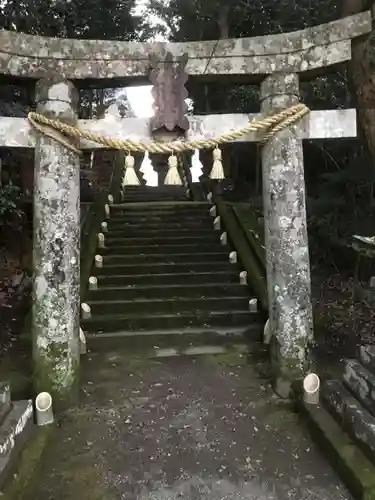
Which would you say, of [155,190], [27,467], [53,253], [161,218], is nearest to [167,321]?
[53,253]

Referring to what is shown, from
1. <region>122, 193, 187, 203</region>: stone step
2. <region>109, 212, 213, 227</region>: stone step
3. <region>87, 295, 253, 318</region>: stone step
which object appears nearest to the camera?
<region>87, 295, 253, 318</region>: stone step

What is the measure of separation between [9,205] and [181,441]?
15.1 ft

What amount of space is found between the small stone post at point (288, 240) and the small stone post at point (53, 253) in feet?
7.11

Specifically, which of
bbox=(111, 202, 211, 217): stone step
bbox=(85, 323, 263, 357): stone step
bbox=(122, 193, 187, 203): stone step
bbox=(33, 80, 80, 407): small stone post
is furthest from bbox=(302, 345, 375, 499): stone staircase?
bbox=(122, 193, 187, 203): stone step

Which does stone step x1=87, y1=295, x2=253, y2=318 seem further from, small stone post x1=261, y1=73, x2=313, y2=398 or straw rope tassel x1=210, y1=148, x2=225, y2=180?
straw rope tassel x1=210, y1=148, x2=225, y2=180

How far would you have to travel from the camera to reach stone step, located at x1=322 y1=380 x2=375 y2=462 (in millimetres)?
3676

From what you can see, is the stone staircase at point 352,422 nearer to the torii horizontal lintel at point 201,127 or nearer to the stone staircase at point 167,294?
the stone staircase at point 167,294

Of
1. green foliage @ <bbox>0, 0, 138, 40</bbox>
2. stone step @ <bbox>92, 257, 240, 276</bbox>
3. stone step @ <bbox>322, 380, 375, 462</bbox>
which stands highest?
green foliage @ <bbox>0, 0, 138, 40</bbox>

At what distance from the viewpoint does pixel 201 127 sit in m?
4.88

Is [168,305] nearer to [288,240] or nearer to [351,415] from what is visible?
[288,240]

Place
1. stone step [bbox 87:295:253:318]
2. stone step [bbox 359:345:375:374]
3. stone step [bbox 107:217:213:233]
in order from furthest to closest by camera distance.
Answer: stone step [bbox 107:217:213:233], stone step [bbox 87:295:253:318], stone step [bbox 359:345:375:374]

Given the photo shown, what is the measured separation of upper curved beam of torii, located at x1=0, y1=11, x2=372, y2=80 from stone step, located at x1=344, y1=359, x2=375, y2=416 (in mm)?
3088

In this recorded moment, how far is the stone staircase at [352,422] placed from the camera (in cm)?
351

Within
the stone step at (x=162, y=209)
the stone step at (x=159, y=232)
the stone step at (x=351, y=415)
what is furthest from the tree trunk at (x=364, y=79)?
the stone step at (x=162, y=209)
